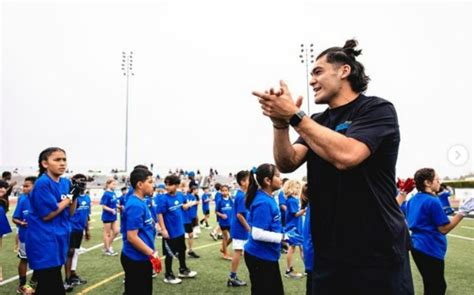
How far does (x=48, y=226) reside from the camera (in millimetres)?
4586

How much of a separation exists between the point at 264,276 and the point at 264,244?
367 mm

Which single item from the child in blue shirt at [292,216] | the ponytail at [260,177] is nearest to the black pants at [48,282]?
the ponytail at [260,177]

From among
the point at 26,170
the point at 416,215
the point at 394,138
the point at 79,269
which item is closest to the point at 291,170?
the point at 394,138

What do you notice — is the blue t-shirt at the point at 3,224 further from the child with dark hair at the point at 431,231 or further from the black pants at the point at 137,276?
the child with dark hair at the point at 431,231

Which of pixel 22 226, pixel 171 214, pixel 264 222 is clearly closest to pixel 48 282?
pixel 264 222

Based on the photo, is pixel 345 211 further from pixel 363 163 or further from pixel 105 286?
pixel 105 286

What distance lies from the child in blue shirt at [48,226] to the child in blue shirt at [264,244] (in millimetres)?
2251

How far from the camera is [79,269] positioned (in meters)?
8.95

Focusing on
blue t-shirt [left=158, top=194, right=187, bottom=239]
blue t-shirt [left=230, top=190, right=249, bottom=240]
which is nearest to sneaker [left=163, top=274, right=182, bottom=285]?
blue t-shirt [left=158, top=194, right=187, bottom=239]

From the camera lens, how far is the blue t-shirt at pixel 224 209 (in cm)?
1161

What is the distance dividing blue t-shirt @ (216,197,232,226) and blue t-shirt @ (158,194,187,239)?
10.8 ft

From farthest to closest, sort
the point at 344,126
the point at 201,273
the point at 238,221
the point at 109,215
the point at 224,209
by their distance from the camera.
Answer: the point at 224,209 → the point at 109,215 → the point at 201,273 → the point at 238,221 → the point at 344,126

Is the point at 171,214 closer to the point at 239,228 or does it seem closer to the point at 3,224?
the point at 239,228

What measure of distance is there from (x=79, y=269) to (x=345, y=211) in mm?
8563
